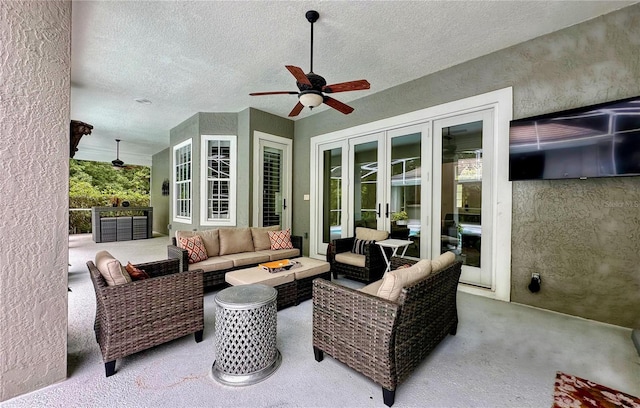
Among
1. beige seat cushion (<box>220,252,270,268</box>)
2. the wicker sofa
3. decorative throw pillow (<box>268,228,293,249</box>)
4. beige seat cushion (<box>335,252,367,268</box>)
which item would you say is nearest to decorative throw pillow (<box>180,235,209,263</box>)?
the wicker sofa

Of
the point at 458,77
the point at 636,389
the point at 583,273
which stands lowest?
the point at 636,389

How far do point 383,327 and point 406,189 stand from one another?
3059 millimetres

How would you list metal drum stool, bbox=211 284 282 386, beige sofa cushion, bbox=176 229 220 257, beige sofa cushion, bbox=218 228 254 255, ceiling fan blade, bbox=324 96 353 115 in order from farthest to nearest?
beige sofa cushion, bbox=218 228 254 255
beige sofa cushion, bbox=176 229 220 257
ceiling fan blade, bbox=324 96 353 115
metal drum stool, bbox=211 284 282 386

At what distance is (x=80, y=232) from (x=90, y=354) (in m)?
10.7

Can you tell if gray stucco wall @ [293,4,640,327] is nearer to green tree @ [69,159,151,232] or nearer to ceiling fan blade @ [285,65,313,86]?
ceiling fan blade @ [285,65,313,86]

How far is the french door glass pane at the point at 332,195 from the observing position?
5.31 meters

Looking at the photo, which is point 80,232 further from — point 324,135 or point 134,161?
point 324,135

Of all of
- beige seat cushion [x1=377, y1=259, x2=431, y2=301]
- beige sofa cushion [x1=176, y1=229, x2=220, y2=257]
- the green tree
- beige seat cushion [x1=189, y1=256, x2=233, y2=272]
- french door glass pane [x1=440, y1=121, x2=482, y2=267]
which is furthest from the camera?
the green tree

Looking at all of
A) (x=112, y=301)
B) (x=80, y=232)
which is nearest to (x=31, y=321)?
(x=112, y=301)

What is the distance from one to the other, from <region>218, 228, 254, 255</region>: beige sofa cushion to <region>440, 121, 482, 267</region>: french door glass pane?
293 centimetres

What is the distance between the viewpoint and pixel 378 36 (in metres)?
3.05

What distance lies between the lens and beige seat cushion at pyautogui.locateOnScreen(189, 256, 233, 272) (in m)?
3.31

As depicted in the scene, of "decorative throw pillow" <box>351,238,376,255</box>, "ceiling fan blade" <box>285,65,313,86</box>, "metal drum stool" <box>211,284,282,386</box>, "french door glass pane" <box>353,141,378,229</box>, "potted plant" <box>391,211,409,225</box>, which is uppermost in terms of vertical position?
"ceiling fan blade" <box>285,65,313,86</box>

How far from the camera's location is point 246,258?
3.71 m
